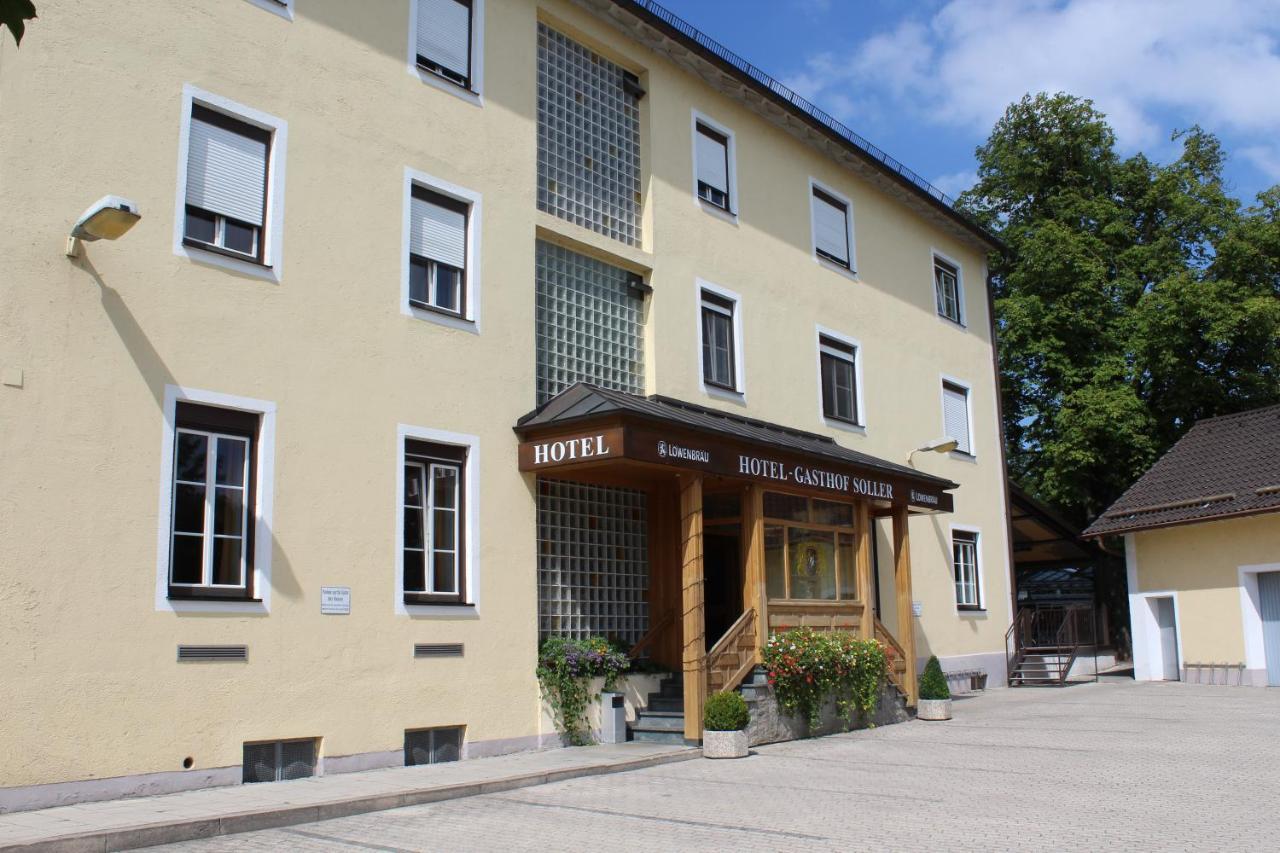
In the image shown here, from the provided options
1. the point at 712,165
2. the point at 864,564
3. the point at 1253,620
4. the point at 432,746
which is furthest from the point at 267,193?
the point at 1253,620

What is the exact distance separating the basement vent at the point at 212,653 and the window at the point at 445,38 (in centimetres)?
676

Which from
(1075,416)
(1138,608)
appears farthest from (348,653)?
(1075,416)

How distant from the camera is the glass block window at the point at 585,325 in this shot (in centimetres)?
1416

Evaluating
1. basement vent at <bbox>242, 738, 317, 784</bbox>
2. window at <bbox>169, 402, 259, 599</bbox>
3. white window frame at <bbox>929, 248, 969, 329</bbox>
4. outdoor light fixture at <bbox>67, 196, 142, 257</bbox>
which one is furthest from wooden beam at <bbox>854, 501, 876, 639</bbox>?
outdoor light fixture at <bbox>67, 196, 142, 257</bbox>

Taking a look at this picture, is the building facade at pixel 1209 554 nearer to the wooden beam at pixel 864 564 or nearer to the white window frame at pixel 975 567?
the white window frame at pixel 975 567

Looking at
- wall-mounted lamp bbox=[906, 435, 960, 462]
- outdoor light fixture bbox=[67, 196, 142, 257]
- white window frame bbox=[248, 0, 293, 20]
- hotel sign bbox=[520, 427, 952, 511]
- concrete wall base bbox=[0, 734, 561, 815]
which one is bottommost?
concrete wall base bbox=[0, 734, 561, 815]

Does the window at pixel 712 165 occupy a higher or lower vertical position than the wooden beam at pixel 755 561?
higher

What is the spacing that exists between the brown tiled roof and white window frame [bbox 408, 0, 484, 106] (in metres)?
16.6

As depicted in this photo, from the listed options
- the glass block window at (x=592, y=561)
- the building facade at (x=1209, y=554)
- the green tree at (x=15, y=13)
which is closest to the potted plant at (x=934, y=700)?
the glass block window at (x=592, y=561)

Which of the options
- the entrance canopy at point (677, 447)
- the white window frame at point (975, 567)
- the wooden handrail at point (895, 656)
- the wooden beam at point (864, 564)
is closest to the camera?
the entrance canopy at point (677, 447)

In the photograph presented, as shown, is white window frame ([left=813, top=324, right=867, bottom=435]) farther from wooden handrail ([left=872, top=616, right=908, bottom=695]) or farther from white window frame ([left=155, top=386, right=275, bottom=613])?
white window frame ([left=155, top=386, right=275, bottom=613])

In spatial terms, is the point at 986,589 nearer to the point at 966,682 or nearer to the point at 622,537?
the point at 966,682

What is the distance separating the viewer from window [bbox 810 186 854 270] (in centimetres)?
1950

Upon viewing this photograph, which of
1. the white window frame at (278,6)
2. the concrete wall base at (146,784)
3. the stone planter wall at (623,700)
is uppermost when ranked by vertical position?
the white window frame at (278,6)
